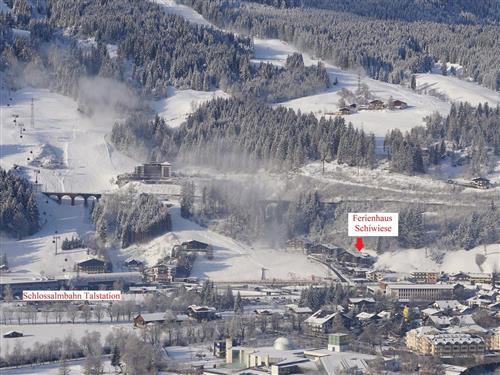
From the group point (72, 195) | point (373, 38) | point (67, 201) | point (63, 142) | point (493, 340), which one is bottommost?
point (67, 201)

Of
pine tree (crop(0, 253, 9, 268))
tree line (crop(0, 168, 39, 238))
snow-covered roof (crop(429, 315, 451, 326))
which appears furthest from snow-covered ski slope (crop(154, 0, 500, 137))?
snow-covered roof (crop(429, 315, 451, 326))

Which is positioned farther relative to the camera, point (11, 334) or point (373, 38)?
point (373, 38)

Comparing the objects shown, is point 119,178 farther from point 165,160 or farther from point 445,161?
point 445,161

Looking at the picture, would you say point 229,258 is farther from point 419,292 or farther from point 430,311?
point 430,311

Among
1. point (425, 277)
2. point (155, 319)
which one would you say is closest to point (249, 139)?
point (425, 277)

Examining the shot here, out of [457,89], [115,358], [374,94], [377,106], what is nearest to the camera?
[115,358]

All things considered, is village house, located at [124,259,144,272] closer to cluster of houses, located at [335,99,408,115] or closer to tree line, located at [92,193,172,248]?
tree line, located at [92,193,172,248]

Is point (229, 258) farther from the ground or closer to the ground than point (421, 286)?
closer to the ground
